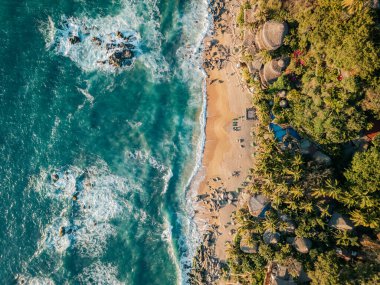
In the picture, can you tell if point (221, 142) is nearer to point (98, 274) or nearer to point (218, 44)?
point (218, 44)

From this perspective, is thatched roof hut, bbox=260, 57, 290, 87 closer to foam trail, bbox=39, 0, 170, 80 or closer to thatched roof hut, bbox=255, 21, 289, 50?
thatched roof hut, bbox=255, 21, 289, 50

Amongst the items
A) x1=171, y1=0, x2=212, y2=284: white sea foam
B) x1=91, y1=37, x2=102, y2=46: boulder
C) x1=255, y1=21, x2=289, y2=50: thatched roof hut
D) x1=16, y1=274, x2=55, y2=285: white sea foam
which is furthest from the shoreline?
x1=16, y1=274, x2=55, y2=285: white sea foam

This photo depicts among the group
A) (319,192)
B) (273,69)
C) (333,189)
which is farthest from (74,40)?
(333,189)

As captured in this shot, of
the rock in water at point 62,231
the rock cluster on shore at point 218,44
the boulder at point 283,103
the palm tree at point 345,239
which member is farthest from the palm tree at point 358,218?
the rock in water at point 62,231

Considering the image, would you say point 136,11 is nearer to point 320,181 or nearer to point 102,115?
point 102,115

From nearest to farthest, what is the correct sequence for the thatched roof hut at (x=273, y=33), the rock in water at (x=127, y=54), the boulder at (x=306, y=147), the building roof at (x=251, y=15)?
the thatched roof hut at (x=273, y=33) → the boulder at (x=306, y=147) → the building roof at (x=251, y=15) → the rock in water at (x=127, y=54)

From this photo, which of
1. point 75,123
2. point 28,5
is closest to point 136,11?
point 28,5

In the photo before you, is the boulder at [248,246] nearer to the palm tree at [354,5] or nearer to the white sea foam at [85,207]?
the white sea foam at [85,207]
